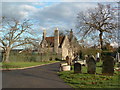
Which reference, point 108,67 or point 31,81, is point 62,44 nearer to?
point 108,67

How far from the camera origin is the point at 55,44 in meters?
58.5

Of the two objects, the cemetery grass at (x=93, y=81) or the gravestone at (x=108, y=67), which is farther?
the gravestone at (x=108, y=67)

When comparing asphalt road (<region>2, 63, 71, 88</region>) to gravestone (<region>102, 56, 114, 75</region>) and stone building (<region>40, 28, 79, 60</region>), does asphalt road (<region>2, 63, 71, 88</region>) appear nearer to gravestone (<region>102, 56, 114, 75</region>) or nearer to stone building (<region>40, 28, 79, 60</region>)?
gravestone (<region>102, 56, 114, 75</region>)

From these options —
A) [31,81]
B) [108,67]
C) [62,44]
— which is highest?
[62,44]

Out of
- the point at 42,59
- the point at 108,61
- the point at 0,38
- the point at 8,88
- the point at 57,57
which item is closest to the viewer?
the point at 8,88

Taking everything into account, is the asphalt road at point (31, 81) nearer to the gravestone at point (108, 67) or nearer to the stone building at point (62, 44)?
the gravestone at point (108, 67)

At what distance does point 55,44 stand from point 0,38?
3075 centimetres

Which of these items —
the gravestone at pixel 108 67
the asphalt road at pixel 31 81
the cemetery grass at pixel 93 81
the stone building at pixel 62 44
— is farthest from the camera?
the stone building at pixel 62 44

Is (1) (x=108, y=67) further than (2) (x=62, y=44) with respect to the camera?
No

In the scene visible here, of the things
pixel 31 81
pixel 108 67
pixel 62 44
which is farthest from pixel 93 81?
pixel 62 44

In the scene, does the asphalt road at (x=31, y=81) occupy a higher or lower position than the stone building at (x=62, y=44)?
lower

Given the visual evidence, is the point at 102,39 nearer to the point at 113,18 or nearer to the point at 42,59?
the point at 113,18

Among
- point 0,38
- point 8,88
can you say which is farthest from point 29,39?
point 8,88

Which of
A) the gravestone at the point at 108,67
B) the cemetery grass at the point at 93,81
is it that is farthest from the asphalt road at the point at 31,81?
the gravestone at the point at 108,67
